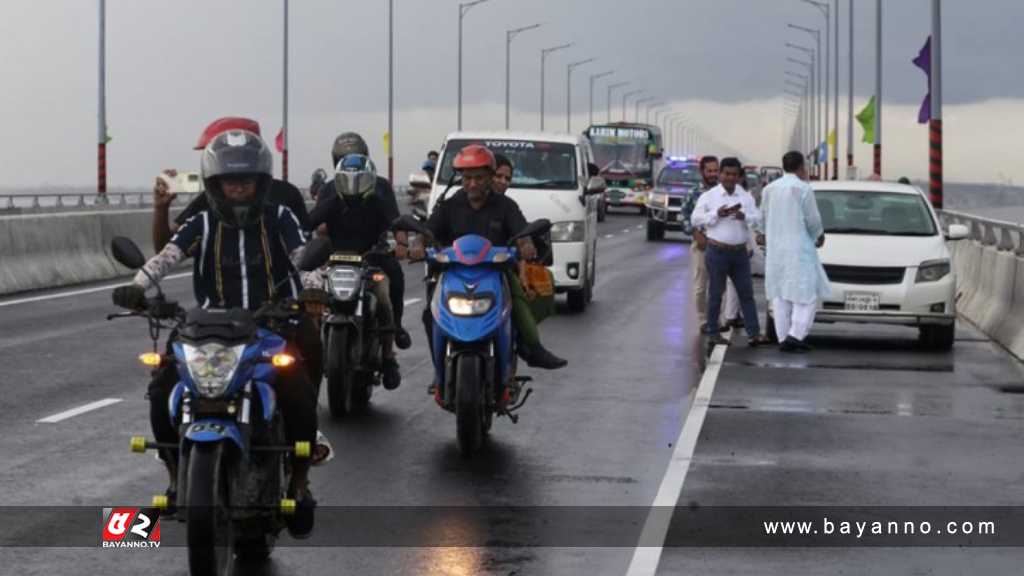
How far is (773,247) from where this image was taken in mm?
19359

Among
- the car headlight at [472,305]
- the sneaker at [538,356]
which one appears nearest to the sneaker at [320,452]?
the car headlight at [472,305]

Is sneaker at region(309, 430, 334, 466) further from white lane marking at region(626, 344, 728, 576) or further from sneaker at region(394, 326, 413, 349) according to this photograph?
sneaker at region(394, 326, 413, 349)

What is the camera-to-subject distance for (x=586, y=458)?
12.3 m

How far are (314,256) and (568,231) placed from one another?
672 inches

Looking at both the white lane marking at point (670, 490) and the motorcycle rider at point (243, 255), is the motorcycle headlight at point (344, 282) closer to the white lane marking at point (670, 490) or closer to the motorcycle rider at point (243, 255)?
the white lane marking at point (670, 490)

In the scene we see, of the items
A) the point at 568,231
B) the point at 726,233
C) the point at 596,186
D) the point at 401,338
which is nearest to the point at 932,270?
the point at 726,233

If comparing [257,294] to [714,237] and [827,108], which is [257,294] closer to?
[714,237]

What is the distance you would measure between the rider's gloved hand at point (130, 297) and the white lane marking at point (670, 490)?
221cm

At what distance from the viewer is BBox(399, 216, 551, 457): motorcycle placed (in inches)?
479

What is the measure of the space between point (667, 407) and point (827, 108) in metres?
97.8

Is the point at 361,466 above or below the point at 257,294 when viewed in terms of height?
below

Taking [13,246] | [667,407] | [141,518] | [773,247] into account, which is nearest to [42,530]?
[141,518]

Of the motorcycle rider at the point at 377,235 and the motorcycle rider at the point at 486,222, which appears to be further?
the motorcycle rider at the point at 377,235

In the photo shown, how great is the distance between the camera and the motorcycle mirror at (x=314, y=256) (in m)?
8.37
